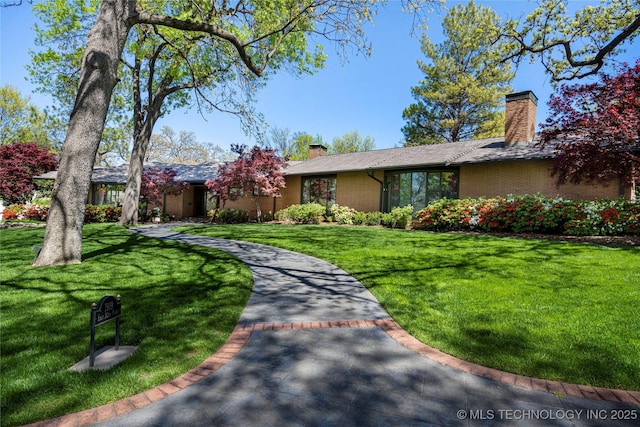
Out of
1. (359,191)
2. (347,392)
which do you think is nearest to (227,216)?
(359,191)

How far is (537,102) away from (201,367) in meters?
16.9

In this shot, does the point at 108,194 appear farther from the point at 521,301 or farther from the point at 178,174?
the point at 521,301

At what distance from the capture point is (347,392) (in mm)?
2490

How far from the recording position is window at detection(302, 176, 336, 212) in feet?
62.6

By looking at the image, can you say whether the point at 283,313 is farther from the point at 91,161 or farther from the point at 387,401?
the point at 91,161

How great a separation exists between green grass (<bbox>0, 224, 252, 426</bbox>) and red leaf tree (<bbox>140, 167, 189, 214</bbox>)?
12254 mm

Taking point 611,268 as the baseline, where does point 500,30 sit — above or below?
above

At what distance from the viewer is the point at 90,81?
21.1ft

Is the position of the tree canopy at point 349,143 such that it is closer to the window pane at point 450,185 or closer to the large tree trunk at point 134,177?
the window pane at point 450,185

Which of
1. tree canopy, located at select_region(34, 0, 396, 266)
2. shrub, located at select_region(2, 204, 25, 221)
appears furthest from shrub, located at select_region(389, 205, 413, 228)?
shrub, located at select_region(2, 204, 25, 221)

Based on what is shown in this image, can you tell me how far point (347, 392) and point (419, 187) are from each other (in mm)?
14222

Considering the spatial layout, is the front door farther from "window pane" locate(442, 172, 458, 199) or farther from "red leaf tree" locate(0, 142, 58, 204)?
"window pane" locate(442, 172, 458, 199)

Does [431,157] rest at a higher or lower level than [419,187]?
higher

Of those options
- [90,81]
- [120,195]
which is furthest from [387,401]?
[120,195]
